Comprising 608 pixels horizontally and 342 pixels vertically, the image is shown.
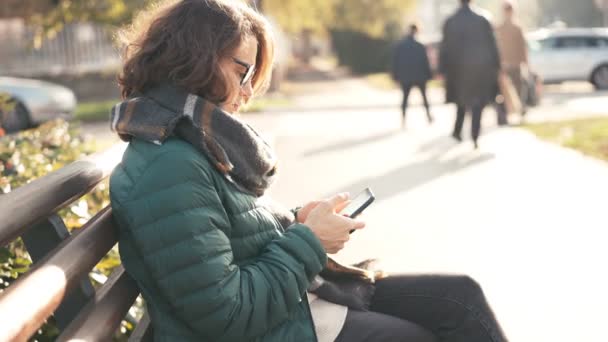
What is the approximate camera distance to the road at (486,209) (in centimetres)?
502

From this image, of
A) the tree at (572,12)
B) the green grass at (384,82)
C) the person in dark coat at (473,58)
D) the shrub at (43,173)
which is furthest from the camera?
the tree at (572,12)

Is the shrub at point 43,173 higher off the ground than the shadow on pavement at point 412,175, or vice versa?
the shrub at point 43,173

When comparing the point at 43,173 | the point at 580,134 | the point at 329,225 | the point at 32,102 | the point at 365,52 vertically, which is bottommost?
the point at 365,52

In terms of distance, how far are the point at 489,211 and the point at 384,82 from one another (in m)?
27.0

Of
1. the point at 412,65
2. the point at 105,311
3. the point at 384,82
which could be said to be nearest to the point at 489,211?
the point at 105,311

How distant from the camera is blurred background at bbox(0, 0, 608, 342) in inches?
195

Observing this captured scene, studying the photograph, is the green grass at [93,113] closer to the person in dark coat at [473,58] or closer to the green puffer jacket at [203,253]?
the person in dark coat at [473,58]

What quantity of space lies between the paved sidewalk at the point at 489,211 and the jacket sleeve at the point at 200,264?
150 centimetres

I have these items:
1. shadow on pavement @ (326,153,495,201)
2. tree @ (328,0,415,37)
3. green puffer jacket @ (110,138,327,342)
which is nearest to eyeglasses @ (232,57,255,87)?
green puffer jacket @ (110,138,327,342)

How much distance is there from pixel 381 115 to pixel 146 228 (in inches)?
674

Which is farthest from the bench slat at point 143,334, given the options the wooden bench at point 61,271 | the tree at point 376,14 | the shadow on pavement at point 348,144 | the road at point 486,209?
the tree at point 376,14

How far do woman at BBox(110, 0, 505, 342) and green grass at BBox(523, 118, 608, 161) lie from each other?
8.54 m

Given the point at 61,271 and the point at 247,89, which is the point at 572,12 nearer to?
the point at 247,89

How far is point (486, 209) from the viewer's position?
7.73 metres
